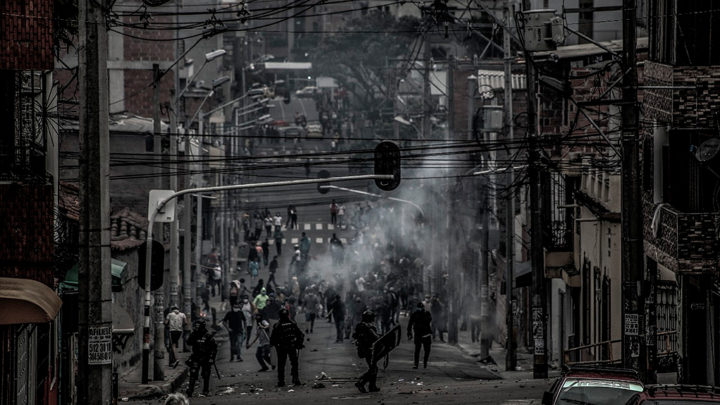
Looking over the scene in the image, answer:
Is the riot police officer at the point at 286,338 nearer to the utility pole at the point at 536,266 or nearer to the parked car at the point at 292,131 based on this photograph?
the utility pole at the point at 536,266

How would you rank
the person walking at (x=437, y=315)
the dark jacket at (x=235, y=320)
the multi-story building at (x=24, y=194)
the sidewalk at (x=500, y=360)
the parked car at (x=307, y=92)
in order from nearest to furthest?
1. the multi-story building at (x=24, y=194)
2. the sidewalk at (x=500, y=360)
3. the dark jacket at (x=235, y=320)
4. the person walking at (x=437, y=315)
5. the parked car at (x=307, y=92)

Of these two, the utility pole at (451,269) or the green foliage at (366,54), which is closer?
the utility pole at (451,269)

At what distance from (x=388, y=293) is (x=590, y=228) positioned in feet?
27.6

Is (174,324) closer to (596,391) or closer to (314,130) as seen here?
(596,391)

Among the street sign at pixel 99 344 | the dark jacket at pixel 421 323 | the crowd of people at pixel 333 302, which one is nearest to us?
the street sign at pixel 99 344

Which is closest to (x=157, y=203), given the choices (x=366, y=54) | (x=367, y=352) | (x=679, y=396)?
(x=367, y=352)

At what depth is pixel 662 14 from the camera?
3072 centimetres

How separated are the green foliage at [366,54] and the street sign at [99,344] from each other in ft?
344

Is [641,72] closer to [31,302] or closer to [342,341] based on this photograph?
[342,341]

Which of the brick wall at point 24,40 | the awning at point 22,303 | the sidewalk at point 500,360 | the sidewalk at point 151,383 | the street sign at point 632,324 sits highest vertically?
the brick wall at point 24,40

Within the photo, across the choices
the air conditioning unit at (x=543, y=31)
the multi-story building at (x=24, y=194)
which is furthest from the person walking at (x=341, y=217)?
the multi-story building at (x=24, y=194)

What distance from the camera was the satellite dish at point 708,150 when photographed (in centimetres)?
2739

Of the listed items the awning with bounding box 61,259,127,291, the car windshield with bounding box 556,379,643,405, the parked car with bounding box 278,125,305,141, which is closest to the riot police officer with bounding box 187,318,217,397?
the awning with bounding box 61,259,127,291

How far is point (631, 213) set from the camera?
2486cm
